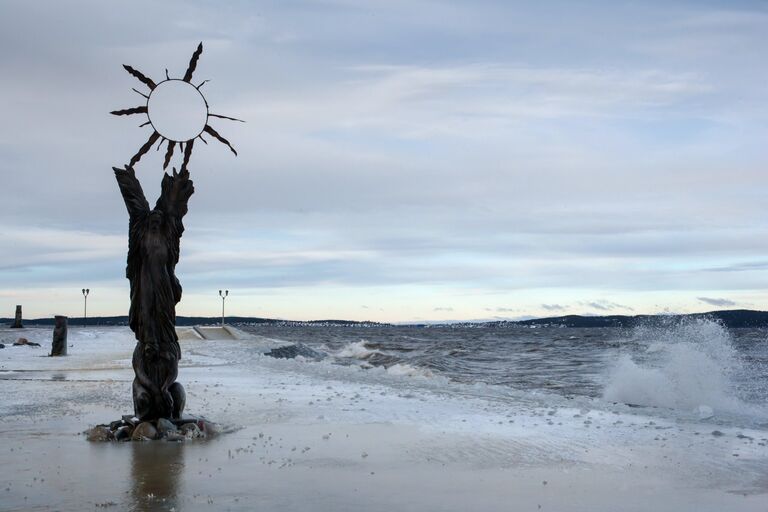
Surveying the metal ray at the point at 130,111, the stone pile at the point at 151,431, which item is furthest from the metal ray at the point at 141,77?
the stone pile at the point at 151,431

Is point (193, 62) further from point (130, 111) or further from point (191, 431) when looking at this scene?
point (191, 431)

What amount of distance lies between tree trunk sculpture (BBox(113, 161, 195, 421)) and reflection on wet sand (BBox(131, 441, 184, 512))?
752mm

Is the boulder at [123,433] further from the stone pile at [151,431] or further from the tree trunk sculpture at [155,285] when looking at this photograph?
the tree trunk sculpture at [155,285]

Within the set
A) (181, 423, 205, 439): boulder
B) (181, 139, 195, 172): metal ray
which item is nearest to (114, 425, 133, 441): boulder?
(181, 423, 205, 439): boulder

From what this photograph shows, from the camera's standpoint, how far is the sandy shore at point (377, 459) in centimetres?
615

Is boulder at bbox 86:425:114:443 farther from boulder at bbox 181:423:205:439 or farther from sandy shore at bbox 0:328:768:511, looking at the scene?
boulder at bbox 181:423:205:439

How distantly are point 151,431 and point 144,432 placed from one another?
7 cm

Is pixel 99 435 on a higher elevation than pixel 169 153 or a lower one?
lower

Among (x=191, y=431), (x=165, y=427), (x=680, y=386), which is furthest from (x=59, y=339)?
(x=191, y=431)

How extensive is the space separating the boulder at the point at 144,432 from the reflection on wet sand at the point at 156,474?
0.16 metres

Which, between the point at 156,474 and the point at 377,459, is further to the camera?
the point at 377,459

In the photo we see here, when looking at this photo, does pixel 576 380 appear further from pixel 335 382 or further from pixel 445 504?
pixel 445 504

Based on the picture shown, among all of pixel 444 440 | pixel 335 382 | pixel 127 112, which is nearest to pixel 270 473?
pixel 444 440

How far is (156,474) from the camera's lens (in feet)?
23.0
